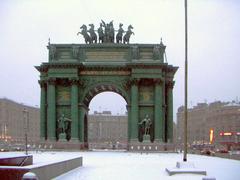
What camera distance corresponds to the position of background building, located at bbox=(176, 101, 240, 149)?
137 meters

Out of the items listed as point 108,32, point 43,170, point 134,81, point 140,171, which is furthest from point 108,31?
point 43,170

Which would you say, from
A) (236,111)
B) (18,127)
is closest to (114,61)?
(236,111)

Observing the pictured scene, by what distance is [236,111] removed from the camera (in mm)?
140500

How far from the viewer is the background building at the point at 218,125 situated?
137488mm

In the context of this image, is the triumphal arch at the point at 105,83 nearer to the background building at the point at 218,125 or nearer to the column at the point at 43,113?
the column at the point at 43,113

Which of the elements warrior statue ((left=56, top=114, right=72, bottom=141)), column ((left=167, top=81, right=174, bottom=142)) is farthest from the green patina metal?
column ((left=167, top=81, right=174, bottom=142))

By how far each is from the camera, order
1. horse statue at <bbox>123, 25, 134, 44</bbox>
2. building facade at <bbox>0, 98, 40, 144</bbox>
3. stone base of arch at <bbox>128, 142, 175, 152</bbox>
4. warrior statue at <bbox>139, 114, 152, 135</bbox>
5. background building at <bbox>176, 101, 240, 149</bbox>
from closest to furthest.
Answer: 1. stone base of arch at <bbox>128, 142, 175, 152</bbox>
2. warrior statue at <bbox>139, 114, 152, 135</bbox>
3. horse statue at <bbox>123, 25, 134, 44</bbox>
4. background building at <bbox>176, 101, 240, 149</bbox>
5. building facade at <bbox>0, 98, 40, 144</bbox>

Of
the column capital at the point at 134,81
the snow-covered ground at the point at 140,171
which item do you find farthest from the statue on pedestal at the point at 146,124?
the snow-covered ground at the point at 140,171

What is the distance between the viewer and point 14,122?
177m

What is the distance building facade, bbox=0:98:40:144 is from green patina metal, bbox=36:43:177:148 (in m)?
77.3

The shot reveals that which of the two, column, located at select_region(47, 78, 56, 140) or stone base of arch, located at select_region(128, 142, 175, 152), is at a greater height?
column, located at select_region(47, 78, 56, 140)

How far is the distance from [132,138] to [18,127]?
11907cm

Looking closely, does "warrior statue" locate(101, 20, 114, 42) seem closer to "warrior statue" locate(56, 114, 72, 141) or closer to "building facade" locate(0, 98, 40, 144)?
"warrior statue" locate(56, 114, 72, 141)

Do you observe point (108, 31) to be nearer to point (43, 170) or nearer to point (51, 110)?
point (51, 110)
